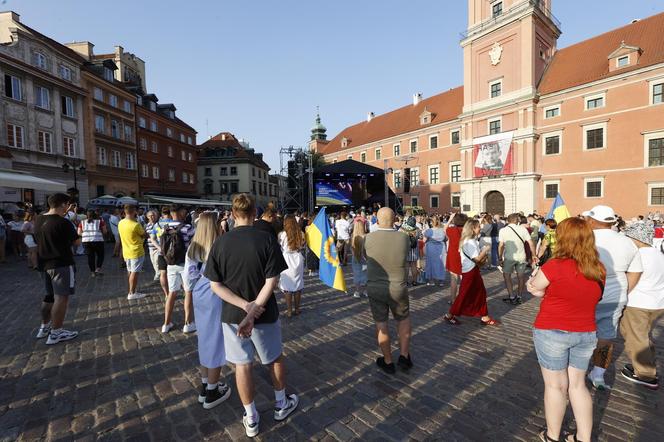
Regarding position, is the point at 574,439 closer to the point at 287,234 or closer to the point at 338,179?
the point at 287,234

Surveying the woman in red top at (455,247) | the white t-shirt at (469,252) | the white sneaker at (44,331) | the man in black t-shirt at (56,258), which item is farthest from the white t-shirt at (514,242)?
the white sneaker at (44,331)

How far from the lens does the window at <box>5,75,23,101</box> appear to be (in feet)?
71.5

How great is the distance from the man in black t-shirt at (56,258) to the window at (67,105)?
29.0m

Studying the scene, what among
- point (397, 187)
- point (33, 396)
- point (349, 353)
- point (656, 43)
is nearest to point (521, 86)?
point (656, 43)

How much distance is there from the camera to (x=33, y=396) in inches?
131

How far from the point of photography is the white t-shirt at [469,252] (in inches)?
218

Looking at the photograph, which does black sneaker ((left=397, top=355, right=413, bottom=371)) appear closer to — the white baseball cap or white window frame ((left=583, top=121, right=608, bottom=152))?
the white baseball cap

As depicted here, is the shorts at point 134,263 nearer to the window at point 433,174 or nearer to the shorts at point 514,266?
the shorts at point 514,266

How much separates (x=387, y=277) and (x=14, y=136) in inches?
1177

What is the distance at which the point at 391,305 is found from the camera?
375 cm

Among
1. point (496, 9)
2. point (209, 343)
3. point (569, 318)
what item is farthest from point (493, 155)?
point (209, 343)

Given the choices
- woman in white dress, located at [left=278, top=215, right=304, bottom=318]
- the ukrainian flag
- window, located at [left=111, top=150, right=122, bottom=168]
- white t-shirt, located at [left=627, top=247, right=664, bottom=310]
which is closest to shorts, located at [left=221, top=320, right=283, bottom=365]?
woman in white dress, located at [left=278, top=215, right=304, bottom=318]

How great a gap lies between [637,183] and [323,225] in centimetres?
2933

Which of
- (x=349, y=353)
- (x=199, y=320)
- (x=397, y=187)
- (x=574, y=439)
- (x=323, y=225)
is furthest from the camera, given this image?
A: (x=397, y=187)
